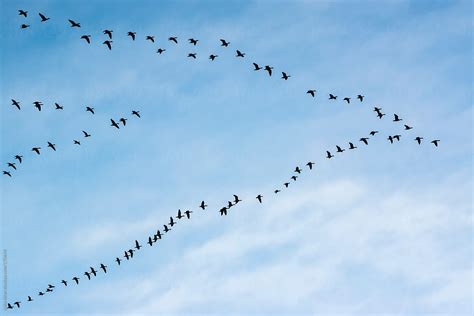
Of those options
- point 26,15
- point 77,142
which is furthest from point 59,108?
point 26,15

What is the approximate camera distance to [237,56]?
189 feet

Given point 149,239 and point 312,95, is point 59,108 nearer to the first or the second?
point 149,239

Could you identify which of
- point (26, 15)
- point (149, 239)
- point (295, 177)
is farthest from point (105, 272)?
point (26, 15)

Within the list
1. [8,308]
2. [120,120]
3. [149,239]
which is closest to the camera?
[149,239]

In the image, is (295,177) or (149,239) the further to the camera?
(295,177)

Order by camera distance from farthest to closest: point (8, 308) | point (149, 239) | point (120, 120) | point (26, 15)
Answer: point (8, 308) → point (120, 120) → point (149, 239) → point (26, 15)

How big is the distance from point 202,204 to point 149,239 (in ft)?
19.4

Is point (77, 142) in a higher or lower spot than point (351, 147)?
higher

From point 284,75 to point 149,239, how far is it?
684 inches

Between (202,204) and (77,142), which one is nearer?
(202,204)

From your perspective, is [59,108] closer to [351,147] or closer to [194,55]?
[194,55]

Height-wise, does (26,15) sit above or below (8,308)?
above

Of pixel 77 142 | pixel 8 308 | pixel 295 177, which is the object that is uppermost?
pixel 77 142

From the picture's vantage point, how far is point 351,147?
2334 inches
